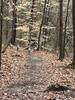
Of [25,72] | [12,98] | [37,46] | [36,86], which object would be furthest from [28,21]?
[12,98]

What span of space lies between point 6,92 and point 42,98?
1.72 metres

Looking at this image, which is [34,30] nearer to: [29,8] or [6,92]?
[29,8]

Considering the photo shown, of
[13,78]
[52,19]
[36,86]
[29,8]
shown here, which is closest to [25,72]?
[13,78]

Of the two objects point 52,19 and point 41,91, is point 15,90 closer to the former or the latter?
point 41,91

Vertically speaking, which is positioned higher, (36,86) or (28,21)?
(28,21)

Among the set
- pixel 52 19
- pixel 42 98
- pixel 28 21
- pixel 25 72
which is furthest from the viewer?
pixel 52 19

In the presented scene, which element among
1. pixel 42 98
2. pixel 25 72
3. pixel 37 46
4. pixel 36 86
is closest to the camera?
pixel 42 98

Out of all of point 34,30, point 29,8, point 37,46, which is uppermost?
point 29,8

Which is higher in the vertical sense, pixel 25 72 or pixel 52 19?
pixel 52 19

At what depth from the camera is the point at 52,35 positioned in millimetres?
49000

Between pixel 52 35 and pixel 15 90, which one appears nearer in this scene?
pixel 15 90

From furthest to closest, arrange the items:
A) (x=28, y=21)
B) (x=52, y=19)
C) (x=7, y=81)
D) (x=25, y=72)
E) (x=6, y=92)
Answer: (x=52, y=19) → (x=28, y=21) → (x=25, y=72) → (x=7, y=81) → (x=6, y=92)

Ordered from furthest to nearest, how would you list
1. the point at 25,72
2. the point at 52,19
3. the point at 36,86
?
1. the point at 52,19
2. the point at 25,72
3. the point at 36,86

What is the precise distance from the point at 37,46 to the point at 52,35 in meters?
13.1
